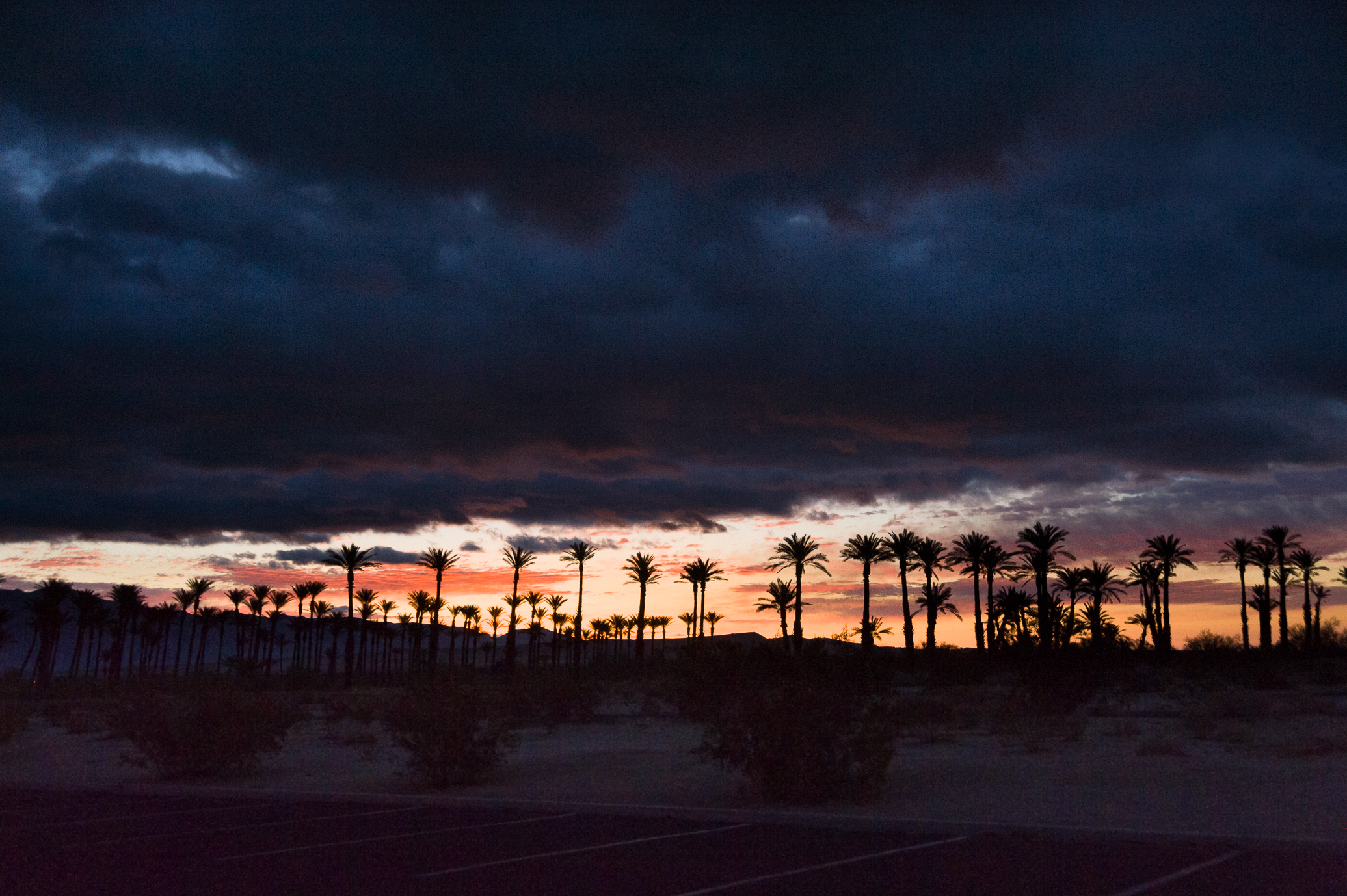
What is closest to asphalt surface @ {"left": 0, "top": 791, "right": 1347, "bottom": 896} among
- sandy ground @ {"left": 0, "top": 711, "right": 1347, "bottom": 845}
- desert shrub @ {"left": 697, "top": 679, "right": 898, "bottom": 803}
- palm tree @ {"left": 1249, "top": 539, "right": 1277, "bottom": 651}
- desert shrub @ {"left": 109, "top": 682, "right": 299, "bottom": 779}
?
sandy ground @ {"left": 0, "top": 711, "right": 1347, "bottom": 845}

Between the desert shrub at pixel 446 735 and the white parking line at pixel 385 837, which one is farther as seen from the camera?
the desert shrub at pixel 446 735

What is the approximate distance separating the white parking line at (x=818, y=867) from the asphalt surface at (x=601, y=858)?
3 cm

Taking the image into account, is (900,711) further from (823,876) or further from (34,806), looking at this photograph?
(34,806)

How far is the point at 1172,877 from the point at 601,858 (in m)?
5.80

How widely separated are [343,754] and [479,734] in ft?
26.1

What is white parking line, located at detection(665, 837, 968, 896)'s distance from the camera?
947 centimetres

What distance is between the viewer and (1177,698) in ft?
121

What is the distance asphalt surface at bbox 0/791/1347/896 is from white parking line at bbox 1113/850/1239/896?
29 mm

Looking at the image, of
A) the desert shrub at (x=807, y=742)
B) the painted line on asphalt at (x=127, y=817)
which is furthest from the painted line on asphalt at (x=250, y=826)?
the desert shrub at (x=807, y=742)

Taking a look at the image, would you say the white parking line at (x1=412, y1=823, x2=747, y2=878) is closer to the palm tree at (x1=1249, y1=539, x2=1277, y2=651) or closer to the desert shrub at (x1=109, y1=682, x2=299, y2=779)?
the desert shrub at (x1=109, y1=682, x2=299, y2=779)

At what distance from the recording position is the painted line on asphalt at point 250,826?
12852 millimetres

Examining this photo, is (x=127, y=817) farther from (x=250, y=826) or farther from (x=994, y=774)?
(x=994, y=774)

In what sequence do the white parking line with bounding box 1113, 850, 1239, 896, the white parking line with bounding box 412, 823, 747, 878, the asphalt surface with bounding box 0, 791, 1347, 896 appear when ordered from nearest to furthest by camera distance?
the white parking line with bounding box 1113, 850, 1239, 896
the asphalt surface with bounding box 0, 791, 1347, 896
the white parking line with bounding box 412, 823, 747, 878

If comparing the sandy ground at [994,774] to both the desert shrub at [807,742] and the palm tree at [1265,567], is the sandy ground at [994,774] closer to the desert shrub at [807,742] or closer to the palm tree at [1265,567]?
the desert shrub at [807,742]
